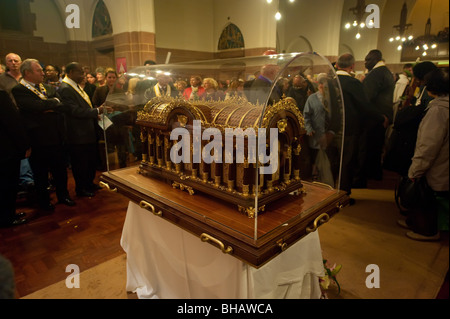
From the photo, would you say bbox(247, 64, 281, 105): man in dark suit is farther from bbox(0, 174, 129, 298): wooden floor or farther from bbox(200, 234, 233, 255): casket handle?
bbox(0, 174, 129, 298): wooden floor

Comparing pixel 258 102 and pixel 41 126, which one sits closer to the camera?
pixel 258 102

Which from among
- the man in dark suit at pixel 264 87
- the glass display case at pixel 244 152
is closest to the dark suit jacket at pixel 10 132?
the glass display case at pixel 244 152

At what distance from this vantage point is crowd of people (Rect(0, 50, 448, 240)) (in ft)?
5.44

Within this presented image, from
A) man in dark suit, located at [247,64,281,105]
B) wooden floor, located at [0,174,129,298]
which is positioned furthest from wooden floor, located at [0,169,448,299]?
man in dark suit, located at [247,64,281,105]

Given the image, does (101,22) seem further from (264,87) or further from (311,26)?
(264,87)

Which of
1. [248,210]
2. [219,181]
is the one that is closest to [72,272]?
[219,181]

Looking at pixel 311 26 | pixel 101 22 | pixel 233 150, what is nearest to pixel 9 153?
pixel 233 150

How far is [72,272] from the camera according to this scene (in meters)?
2.57

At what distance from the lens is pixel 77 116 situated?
383cm

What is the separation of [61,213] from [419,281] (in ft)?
13.1

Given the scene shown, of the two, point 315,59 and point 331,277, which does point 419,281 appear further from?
point 315,59

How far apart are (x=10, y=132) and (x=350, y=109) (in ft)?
12.5

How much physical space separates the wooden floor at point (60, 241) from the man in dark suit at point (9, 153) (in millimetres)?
203

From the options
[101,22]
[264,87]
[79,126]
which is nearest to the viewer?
[264,87]
